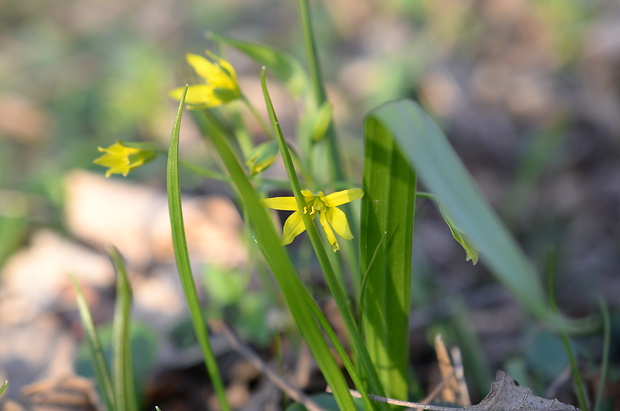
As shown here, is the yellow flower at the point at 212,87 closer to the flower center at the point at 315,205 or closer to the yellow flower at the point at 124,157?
the yellow flower at the point at 124,157

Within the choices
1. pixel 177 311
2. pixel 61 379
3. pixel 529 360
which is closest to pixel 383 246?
pixel 529 360

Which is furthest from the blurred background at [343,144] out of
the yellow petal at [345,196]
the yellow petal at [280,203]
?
the yellow petal at [280,203]

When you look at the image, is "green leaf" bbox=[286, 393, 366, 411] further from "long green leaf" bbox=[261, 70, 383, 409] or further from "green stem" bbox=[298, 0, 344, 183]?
"green stem" bbox=[298, 0, 344, 183]

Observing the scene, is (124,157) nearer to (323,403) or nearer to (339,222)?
(339,222)

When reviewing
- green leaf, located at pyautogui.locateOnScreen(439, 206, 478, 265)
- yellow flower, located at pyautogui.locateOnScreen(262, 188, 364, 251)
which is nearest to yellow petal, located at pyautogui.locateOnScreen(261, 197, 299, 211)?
yellow flower, located at pyautogui.locateOnScreen(262, 188, 364, 251)

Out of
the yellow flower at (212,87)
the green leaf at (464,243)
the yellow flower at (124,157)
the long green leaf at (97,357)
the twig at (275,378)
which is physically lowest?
the twig at (275,378)

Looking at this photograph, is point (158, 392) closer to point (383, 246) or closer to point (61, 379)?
point (61, 379)

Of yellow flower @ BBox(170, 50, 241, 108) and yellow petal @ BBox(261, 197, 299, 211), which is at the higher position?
yellow flower @ BBox(170, 50, 241, 108)
